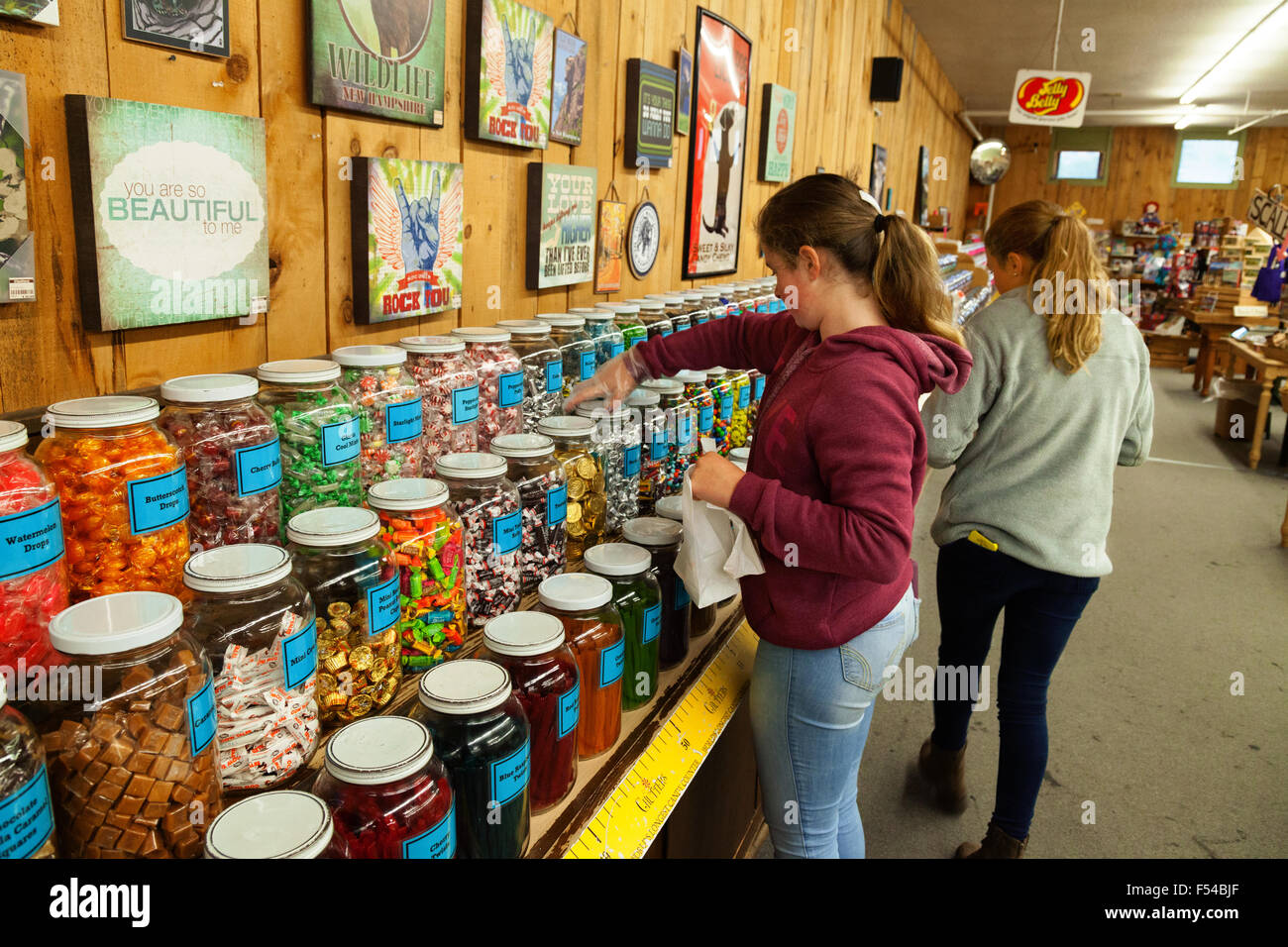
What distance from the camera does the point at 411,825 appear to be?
80cm

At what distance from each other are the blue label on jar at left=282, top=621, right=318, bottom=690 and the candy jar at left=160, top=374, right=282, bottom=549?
0.65 feet

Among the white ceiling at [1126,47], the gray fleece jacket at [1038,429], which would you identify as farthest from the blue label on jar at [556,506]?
the white ceiling at [1126,47]

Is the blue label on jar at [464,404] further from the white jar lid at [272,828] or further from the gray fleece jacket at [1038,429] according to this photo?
the gray fleece jacket at [1038,429]

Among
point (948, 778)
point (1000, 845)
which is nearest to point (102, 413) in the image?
point (1000, 845)

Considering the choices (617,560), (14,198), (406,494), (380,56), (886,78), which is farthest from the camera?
(886,78)

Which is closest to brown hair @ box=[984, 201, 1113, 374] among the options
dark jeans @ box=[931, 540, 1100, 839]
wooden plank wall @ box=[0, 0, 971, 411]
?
dark jeans @ box=[931, 540, 1100, 839]

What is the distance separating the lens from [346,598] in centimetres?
99

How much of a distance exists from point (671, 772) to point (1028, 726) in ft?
3.82

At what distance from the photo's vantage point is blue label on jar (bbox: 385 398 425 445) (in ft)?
4.06

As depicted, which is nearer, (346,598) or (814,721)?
(346,598)

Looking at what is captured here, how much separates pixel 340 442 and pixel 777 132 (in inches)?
117

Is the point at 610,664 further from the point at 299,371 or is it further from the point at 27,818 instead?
the point at 27,818
